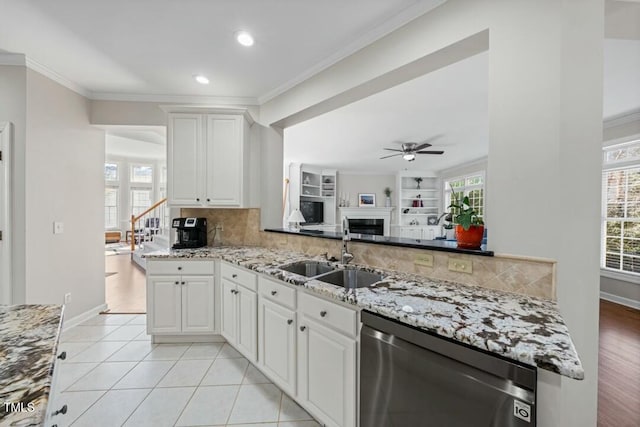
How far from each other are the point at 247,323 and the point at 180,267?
96 centimetres

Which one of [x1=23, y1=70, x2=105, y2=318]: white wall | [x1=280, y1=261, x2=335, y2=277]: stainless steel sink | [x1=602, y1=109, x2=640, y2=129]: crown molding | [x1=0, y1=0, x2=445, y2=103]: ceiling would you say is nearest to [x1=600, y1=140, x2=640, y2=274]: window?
[x1=602, y1=109, x2=640, y2=129]: crown molding

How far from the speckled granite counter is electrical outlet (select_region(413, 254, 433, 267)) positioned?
5.85 feet

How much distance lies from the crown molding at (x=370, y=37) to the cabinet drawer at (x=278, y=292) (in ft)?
6.35

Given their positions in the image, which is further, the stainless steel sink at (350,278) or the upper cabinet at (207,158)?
the upper cabinet at (207,158)

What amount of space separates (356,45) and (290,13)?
1.89 feet

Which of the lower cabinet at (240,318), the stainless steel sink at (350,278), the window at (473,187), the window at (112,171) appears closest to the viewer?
the stainless steel sink at (350,278)

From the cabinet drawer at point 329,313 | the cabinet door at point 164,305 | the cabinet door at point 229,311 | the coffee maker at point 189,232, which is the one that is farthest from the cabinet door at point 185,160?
the cabinet drawer at point 329,313

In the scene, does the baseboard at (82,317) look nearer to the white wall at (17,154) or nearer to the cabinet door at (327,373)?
the white wall at (17,154)

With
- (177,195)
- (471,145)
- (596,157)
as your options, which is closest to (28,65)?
(177,195)

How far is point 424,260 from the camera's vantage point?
5.95 feet

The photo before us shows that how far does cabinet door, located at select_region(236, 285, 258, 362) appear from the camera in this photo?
7.18ft

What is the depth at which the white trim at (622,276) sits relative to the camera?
158 inches

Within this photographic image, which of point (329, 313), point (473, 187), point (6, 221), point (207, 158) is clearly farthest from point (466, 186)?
point (6, 221)

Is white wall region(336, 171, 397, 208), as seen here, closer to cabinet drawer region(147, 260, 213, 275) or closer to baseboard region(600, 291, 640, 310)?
baseboard region(600, 291, 640, 310)
